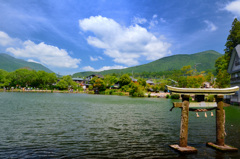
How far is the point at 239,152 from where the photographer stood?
9430mm

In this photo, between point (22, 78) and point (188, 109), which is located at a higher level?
point (22, 78)

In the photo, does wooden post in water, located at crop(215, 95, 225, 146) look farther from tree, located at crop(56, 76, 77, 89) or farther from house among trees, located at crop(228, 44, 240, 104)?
tree, located at crop(56, 76, 77, 89)

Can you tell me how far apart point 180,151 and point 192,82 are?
5583 cm

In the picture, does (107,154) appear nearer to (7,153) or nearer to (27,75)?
(7,153)

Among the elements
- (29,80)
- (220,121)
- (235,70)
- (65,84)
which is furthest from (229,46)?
(29,80)

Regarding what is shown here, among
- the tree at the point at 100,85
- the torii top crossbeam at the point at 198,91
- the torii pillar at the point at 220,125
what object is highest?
the tree at the point at 100,85

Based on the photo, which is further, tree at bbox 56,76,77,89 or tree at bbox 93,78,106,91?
tree at bbox 56,76,77,89

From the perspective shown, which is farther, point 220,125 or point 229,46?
point 229,46

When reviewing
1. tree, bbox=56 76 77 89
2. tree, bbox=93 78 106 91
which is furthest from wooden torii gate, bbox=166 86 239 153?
tree, bbox=56 76 77 89

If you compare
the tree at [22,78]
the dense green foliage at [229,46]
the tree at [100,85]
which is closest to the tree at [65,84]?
the tree at [22,78]

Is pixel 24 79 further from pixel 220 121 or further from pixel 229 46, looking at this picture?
pixel 220 121

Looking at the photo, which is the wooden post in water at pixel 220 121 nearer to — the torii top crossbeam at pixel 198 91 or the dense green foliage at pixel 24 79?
the torii top crossbeam at pixel 198 91

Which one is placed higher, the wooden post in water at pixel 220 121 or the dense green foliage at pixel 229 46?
the dense green foliage at pixel 229 46

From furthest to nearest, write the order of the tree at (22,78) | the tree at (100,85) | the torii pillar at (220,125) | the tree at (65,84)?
the tree at (65,84)
the tree at (22,78)
the tree at (100,85)
the torii pillar at (220,125)
